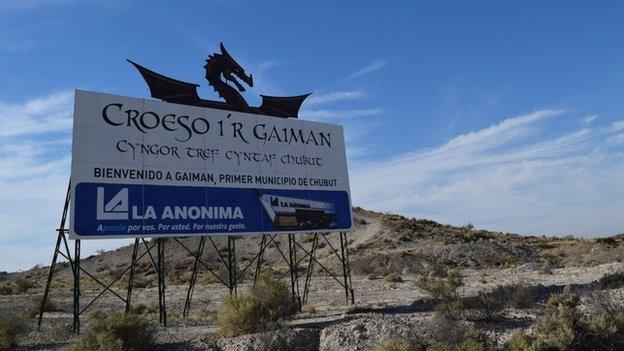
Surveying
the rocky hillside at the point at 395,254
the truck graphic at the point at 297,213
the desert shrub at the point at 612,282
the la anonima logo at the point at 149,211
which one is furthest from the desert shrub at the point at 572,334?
the rocky hillside at the point at 395,254

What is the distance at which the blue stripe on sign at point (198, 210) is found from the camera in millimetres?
14195

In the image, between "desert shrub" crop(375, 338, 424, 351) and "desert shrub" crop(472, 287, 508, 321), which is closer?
"desert shrub" crop(375, 338, 424, 351)

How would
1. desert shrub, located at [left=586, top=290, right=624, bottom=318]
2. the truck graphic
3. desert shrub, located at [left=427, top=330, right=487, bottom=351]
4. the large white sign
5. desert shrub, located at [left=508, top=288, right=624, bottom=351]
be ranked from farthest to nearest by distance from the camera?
the truck graphic, the large white sign, desert shrub, located at [left=586, top=290, right=624, bottom=318], desert shrub, located at [left=508, top=288, right=624, bottom=351], desert shrub, located at [left=427, top=330, right=487, bottom=351]

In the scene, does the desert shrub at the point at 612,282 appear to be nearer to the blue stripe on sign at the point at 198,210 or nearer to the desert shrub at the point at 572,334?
the desert shrub at the point at 572,334

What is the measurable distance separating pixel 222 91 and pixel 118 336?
9398 mm

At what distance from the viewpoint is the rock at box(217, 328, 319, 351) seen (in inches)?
457

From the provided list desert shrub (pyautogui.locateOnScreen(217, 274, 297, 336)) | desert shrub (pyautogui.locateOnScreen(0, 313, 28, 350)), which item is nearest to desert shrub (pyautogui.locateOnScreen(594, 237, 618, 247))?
desert shrub (pyautogui.locateOnScreen(217, 274, 297, 336))

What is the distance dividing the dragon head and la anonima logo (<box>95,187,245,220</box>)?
4815mm

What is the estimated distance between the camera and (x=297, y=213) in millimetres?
18094

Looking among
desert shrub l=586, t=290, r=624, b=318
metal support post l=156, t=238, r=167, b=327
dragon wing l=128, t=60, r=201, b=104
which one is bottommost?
desert shrub l=586, t=290, r=624, b=318

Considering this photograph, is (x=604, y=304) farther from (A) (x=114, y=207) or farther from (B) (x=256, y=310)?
(A) (x=114, y=207)

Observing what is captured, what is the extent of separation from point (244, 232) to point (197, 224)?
60.3 inches

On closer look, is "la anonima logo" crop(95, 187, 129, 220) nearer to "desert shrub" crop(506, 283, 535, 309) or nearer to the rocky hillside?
"desert shrub" crop(506, 283, 535, 309)

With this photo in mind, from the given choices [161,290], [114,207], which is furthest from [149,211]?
[161,290]
